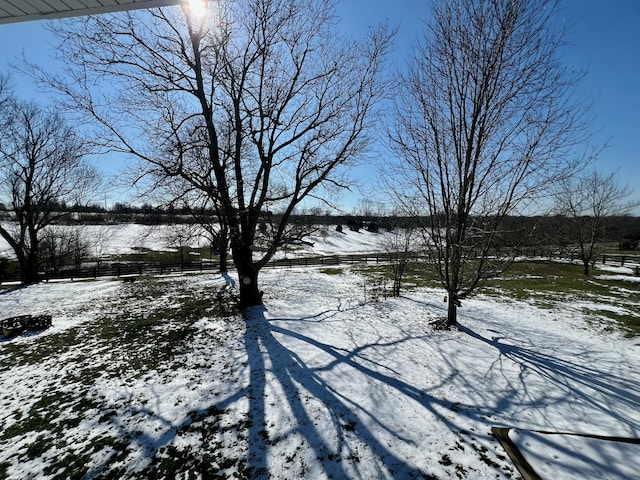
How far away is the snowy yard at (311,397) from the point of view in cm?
353

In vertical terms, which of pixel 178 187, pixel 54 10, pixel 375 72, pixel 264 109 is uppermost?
pixel 375 72

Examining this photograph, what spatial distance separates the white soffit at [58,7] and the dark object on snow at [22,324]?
9.48 m

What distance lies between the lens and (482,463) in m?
3.46

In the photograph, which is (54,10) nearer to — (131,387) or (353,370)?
(131,387)

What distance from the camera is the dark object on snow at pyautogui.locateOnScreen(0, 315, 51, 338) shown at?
826cm

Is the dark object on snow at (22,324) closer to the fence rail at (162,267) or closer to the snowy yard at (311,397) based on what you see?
the snowy yard at (311,397)

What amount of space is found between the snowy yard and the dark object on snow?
39cm

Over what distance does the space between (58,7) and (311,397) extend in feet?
20.3

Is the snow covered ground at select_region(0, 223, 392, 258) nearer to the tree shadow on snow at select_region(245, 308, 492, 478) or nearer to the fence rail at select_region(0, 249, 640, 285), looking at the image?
the fence rail at select_region(0, 249, 640, 285)

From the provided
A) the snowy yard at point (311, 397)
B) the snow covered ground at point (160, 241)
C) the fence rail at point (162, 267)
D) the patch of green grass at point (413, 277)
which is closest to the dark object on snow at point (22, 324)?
the snowy yard at point (311, 397)

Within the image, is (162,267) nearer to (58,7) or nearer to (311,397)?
(311,397)

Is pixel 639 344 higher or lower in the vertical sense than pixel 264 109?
lower

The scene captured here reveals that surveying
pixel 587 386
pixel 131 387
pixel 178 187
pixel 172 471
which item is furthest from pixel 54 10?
pixel 587 386

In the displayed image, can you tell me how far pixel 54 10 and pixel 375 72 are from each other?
346 inches
